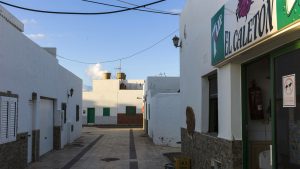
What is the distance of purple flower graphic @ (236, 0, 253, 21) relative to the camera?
634 cm

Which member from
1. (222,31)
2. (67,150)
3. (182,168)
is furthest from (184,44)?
(67,150)

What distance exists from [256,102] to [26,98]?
8.43m

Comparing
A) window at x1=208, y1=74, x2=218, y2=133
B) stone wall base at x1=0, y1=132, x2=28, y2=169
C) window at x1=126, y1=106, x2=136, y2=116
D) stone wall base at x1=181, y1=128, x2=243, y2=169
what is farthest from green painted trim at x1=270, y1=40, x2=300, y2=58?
window at x1=126, y1=106, x2=136, y2=116

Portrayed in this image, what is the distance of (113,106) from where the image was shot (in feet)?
151

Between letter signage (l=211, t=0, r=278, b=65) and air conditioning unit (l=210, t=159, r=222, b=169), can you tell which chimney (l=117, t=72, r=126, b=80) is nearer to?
air conditioning unit (l=210, t=159, r=222, b=169)

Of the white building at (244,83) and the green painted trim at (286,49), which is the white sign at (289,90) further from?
the green painted trim at (286,49)

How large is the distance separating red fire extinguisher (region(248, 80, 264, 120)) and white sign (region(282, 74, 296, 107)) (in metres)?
1.92

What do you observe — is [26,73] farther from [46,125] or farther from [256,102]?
[256,102]

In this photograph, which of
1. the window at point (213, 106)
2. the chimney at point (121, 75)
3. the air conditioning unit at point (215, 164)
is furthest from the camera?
the chimney at point (121, 75)

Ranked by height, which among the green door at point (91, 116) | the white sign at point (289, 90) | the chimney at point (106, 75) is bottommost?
the green door at point (91, 116)

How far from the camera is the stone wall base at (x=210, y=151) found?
7.76m

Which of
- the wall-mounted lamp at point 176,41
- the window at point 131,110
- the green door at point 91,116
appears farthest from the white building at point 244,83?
the green door at point 91,116

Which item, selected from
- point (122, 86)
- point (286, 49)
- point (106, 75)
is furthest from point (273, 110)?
point (106, 75)

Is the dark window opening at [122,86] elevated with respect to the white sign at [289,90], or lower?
elevated
